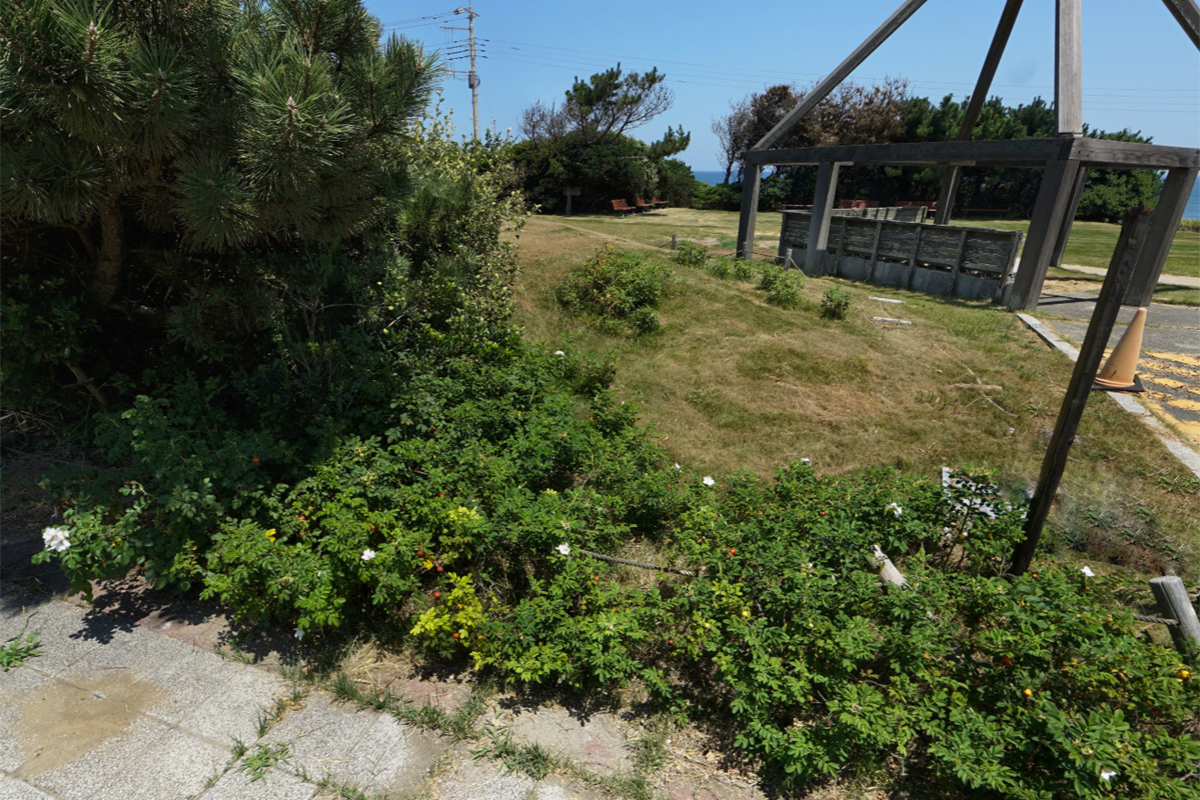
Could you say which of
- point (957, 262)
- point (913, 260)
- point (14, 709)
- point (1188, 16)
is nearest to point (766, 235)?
point (913, 260)

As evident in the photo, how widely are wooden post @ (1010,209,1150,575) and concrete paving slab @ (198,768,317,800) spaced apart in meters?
3.79

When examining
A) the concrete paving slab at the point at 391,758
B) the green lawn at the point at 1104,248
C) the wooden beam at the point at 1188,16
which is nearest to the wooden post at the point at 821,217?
the green lawn at the point at 1104,248

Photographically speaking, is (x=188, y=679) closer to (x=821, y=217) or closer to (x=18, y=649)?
(x=18, y=649)

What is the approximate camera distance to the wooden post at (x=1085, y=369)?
3.23 metres

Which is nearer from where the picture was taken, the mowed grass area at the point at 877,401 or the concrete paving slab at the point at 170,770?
the concrete paving slab at the point at 170,770

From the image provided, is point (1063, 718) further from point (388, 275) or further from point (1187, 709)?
point (388, 275)

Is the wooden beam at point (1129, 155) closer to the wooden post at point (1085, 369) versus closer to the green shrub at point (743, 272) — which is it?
the green shrub at point (743, 272)

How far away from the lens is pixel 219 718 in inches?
115

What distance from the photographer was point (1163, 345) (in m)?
8.80

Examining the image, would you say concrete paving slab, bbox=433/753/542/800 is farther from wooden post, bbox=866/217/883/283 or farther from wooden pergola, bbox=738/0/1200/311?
wooden post, bbox=866/217/883/283

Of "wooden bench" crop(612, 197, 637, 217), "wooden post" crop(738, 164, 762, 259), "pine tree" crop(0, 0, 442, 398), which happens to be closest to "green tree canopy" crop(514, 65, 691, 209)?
"wooden bench" crop(612, 197, 637, 217)

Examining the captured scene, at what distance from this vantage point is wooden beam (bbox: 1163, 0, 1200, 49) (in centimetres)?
908

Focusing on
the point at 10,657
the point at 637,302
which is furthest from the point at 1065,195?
the point at 10,657

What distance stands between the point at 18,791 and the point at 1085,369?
17.2ft
